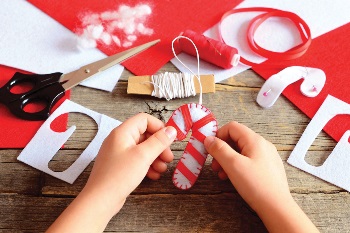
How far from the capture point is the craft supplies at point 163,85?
926 mm

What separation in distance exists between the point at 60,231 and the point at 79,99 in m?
0.35

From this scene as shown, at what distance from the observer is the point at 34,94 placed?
3.00 ft

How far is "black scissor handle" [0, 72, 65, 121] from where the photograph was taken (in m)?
0.90

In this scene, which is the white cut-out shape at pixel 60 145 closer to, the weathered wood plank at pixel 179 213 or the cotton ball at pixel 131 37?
the weathered wood plank at pixel 179 213

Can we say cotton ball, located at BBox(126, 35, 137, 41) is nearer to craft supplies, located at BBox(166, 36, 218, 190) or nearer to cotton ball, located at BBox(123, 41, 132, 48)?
cotton ball, located at BBox(123, 41, 132, 48)

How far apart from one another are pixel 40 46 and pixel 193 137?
45 cm

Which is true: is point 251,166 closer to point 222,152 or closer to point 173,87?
point 222,152

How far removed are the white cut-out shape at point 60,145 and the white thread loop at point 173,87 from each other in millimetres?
110

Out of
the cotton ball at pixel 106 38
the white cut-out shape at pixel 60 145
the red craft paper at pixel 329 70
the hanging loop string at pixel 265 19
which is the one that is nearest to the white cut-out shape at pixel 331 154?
the red craft paper at pixel 329 70

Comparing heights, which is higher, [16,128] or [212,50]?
[212,50]

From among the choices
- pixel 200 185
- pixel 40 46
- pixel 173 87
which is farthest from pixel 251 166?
pixel 40 46

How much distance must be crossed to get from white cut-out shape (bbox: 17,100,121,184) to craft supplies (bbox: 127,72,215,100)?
0.29ft

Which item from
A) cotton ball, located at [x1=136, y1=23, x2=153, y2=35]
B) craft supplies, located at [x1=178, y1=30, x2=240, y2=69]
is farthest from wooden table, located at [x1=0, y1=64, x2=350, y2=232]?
cotton ball, located at [x1=136, y1=23, x2=153, y2=35]

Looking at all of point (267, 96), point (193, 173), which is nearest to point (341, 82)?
point (267, 96)
